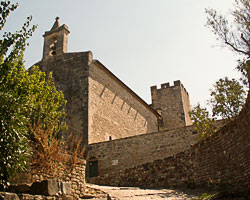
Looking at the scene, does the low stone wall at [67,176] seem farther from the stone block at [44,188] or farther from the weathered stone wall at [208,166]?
the weathered stone wall at [208,166]

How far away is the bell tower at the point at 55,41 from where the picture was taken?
17.8 meters

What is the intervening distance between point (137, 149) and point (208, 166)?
5.63m

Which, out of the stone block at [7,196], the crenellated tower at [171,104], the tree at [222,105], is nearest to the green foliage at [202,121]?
the tree at [222,105]

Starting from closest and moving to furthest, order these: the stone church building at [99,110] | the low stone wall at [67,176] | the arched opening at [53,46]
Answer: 1. the low stone wall at [67,176]
2. the stone church building at [99,110]
3. the arched opening at [53,46]

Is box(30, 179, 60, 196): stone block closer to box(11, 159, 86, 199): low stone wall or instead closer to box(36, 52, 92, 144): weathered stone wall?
box(11, 159, 86, 199): low stone wall

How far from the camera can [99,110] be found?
1627cm

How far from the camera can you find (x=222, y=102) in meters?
10.6

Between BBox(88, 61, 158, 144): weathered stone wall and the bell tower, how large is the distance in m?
2.68

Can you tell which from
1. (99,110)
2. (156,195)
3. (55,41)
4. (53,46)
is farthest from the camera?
(55,41)

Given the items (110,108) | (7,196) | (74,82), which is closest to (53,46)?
(74,82)

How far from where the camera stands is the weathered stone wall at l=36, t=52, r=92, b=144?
15.2 m

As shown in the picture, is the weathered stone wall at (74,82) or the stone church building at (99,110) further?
the weathered stone wall at (74,82)

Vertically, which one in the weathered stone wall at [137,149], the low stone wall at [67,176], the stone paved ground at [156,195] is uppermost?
the weathered stone wall at [137,149]

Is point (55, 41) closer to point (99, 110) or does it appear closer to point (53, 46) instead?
point (53, 46)
